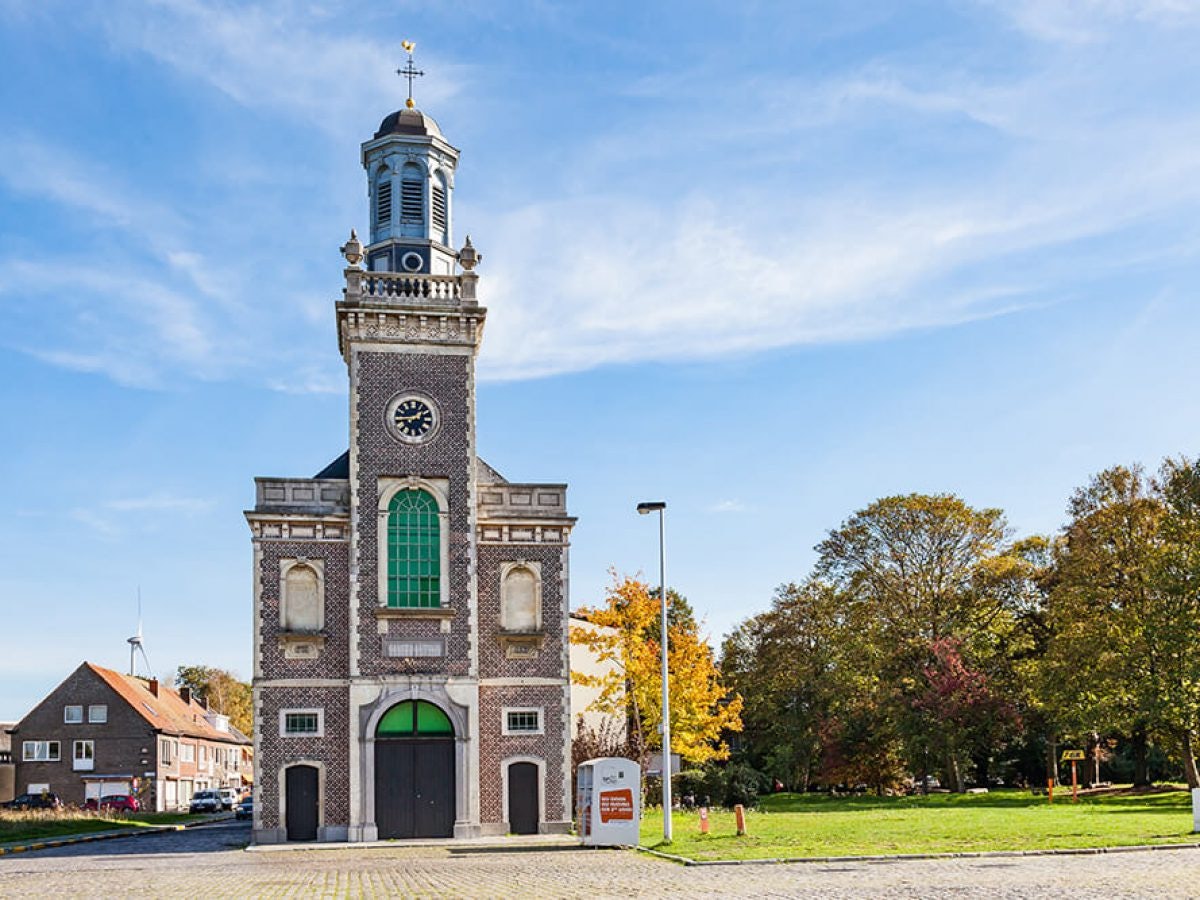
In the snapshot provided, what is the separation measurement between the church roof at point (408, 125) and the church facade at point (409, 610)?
12.0 feet

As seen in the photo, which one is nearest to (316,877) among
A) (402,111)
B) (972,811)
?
(972,811)

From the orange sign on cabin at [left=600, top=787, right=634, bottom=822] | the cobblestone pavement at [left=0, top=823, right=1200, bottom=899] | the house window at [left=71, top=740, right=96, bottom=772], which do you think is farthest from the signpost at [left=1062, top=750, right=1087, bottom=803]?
the house window at [left=71, top=740, right=96, bottom=772]

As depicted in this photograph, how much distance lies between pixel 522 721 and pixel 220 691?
265 feet

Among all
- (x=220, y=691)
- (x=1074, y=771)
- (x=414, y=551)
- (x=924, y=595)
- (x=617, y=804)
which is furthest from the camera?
(x=220, y=691)

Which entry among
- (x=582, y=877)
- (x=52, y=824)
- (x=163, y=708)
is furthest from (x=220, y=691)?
(x=582, y=877)

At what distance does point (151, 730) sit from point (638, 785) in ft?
156

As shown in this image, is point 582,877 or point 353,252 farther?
point 353,252

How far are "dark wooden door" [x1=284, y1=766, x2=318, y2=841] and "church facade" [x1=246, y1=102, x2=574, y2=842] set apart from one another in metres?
0.04

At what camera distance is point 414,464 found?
125 feet

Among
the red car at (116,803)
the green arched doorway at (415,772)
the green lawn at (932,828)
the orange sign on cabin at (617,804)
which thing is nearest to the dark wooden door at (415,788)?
the green arched doorway at (415,772)

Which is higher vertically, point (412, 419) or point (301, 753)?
point (412, 419)

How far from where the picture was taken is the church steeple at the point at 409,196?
3997cm

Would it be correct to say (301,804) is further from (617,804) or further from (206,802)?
(206,802)

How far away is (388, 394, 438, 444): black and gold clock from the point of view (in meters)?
38.3
